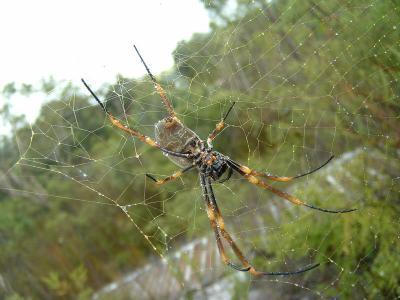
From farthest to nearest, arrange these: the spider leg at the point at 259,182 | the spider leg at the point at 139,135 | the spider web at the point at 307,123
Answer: the spider web at the point at 307,123 → the spider leg at the point at 259,182 → the spider leg at the point at 139,135

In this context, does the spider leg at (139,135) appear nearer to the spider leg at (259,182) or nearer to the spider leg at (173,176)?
the spider leg at (173,176)

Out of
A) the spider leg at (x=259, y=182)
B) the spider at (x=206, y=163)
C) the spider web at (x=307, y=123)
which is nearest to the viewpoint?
the spider at (x=206, y=163)

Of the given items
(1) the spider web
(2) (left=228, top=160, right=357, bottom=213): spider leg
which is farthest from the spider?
(1) the spider web

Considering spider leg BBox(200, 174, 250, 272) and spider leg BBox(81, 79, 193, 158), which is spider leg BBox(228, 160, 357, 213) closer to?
spider leg BBox(200, 174, 250, 272)

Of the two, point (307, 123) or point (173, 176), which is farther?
point (307, 123)

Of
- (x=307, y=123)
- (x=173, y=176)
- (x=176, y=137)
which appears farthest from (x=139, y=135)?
(x=307, y=123)

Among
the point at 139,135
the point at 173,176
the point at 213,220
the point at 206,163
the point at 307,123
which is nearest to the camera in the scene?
the point at 139,135

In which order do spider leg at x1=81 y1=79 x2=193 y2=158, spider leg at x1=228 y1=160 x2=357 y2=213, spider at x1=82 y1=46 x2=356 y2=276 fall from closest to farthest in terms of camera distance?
spider leg at x1=81 y1=79 x2=193 y2=158 → spider at x1=82 y1=46 x2=356 y2=276 → spider leg at x1=228 y1=160 x2=357 y2=213

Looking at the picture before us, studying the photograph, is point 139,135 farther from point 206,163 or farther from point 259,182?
point 259,182

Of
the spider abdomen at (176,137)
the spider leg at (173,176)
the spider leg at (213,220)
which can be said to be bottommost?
the spider leg at (213,220)

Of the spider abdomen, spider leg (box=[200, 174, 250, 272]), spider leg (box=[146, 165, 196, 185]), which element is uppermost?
the spider abdomen

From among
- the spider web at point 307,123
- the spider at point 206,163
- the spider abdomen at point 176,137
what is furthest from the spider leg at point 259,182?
the spider abdomen at point 176,137
